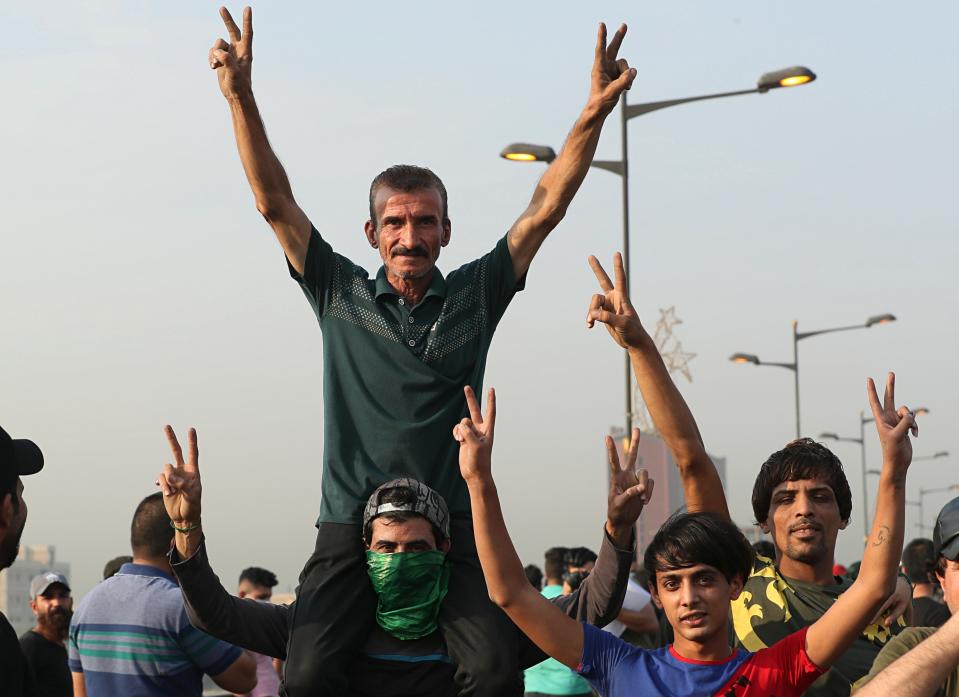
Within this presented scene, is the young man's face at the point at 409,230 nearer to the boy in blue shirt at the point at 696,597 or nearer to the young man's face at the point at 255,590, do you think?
the boy in blue shirt at the point at 696,597

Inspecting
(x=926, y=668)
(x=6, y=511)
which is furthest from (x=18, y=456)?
(x=926, y=668)

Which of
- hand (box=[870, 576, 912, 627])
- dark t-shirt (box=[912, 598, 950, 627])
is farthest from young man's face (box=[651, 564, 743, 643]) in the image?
dark t-shirt (box=[912, 598, 950, 627])

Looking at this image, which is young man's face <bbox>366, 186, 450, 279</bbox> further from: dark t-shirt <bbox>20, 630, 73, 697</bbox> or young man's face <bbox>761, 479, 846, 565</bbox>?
dark t-shirt <bbox>20, 630, 73, 697</bbox>

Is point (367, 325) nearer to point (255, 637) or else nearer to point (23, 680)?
point (255, 637)

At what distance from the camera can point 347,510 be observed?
501cm

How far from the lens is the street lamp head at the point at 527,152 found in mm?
A: 18453

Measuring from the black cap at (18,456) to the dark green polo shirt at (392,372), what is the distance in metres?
1.12

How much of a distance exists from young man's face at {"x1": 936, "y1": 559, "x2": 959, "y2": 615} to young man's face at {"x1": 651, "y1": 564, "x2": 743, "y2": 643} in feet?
2.39

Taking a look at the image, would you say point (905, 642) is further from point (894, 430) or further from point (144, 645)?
point (144, 645)

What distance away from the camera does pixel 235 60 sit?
5.34 m

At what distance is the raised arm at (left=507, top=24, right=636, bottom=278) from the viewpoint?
5.38 m

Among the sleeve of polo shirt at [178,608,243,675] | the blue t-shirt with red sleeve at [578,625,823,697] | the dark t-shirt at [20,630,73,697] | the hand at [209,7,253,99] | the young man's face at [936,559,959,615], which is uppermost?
the hand at [209,7,253,99]

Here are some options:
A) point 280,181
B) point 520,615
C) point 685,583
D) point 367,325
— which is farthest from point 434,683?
point 280,181

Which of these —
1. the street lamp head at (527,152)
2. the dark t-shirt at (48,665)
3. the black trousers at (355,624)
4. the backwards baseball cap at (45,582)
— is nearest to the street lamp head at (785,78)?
the street lamp head at (527,152)
